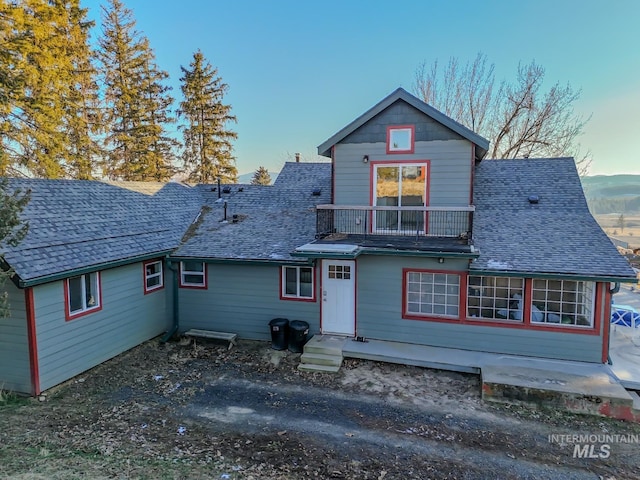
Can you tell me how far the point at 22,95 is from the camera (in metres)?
16.9

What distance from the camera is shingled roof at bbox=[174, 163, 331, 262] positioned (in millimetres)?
11047

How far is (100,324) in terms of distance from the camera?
9008 millimetres

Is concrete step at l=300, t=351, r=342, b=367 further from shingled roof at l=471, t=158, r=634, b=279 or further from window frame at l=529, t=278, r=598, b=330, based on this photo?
window frame at l=529, t=278, r=598, b=330

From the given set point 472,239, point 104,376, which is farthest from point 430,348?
point 104,376

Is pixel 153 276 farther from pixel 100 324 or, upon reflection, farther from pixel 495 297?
pixel 495 297

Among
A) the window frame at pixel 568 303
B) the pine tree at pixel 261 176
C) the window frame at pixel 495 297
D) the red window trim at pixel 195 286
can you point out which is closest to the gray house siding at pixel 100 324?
the red window trim at pixel 195 286

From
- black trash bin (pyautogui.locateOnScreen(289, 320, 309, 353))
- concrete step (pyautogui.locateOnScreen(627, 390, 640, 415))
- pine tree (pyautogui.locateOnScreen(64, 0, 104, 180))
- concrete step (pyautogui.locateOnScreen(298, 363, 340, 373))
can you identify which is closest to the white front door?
black trash bin (pyautogui.locateOnScreen(289, 320, 309, 353))

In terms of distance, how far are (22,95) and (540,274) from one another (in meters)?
21.8

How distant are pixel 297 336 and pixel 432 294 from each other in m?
3.76

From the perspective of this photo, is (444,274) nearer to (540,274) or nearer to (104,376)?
(540,274)

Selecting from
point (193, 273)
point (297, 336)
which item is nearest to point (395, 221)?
point (297, 336)

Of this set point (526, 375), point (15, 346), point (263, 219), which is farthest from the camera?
point (263, 219)

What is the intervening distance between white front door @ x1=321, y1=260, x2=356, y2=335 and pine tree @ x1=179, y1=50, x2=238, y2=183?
19653 mm

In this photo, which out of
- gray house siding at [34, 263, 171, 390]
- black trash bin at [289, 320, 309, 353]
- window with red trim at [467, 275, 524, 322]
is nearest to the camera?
gray house siding at [34, 263, 171, 390]
